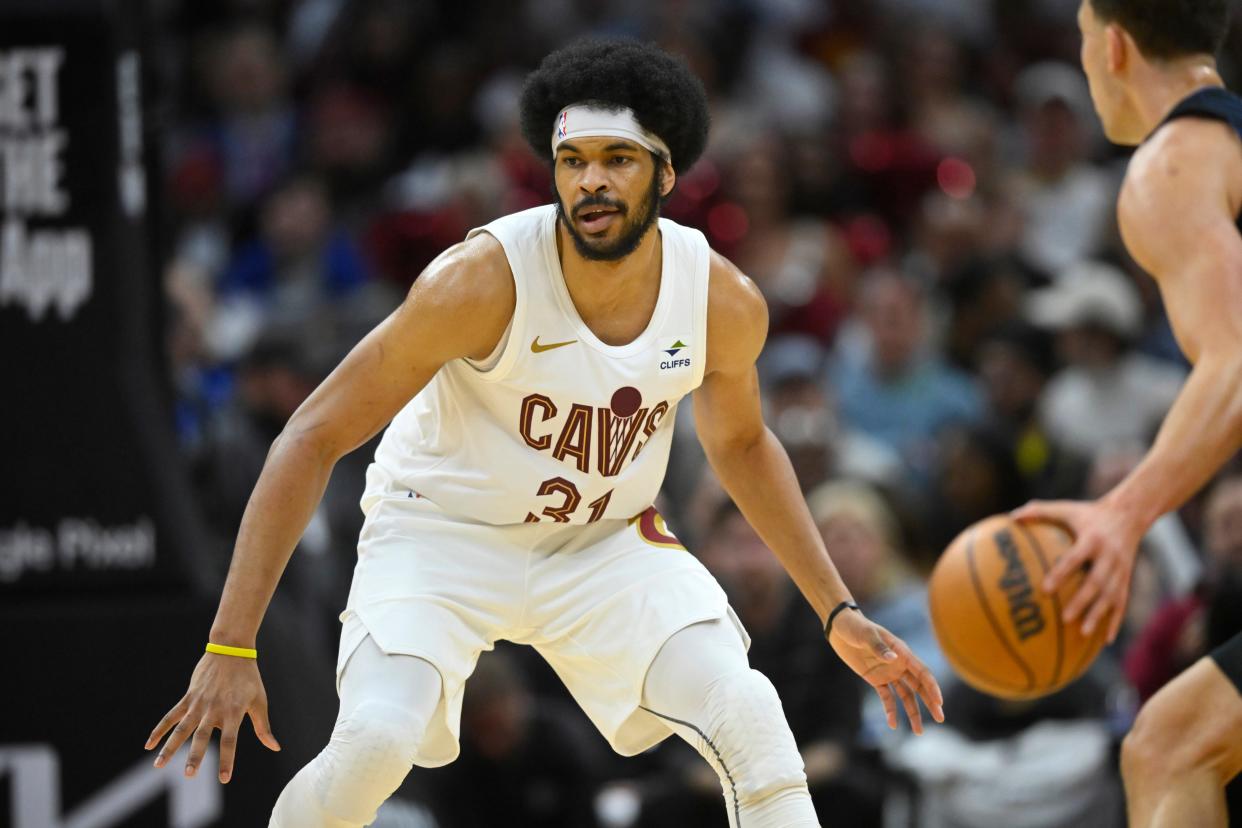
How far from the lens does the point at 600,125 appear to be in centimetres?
407

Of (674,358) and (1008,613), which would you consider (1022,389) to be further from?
Result: (674,358)

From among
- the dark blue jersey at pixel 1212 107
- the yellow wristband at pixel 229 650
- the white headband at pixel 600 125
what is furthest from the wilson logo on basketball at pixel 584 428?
the dark blue jersey at pixel 1212 107

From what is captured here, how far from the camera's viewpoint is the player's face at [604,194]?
4.05 metres

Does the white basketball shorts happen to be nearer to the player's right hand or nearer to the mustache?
the player's right hand

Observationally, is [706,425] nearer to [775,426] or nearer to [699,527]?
[699,527]

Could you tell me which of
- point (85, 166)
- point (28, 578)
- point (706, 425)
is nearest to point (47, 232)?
point (85, 166)

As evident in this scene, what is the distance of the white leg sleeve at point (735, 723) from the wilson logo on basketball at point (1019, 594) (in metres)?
0.67

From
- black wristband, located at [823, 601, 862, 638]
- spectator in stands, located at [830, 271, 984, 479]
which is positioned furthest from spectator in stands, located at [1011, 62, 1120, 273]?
black wristband, located at [823, 601, 862, 638]

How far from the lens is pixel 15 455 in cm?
564

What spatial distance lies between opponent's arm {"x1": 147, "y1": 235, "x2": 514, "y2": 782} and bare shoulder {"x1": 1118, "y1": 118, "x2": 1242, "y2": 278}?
1519 mm

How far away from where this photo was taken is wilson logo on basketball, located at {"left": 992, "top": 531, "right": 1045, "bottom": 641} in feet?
13.9

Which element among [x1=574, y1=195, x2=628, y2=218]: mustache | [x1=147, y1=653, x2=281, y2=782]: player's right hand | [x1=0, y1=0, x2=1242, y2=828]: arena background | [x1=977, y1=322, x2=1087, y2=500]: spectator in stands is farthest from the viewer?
[x1=977, y1=322, x2=1087, y2=500]: spectator in stands

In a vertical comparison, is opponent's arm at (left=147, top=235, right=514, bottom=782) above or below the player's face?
below

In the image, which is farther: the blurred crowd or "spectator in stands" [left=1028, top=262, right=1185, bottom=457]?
"spectator in stands" [left=1028, top=262, right=1185, bottom=457]
